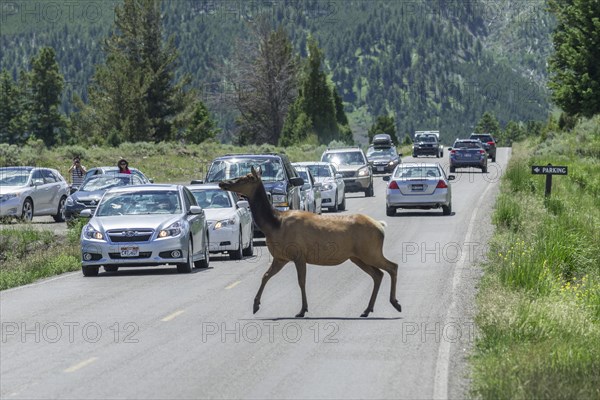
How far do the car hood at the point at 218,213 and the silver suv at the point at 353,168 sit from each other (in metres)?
23.3

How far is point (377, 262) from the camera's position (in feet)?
50.9

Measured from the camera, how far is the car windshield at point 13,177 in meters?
36.5

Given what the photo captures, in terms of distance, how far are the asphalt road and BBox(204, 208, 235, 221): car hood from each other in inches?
49.0

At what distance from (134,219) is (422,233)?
34.2 feet

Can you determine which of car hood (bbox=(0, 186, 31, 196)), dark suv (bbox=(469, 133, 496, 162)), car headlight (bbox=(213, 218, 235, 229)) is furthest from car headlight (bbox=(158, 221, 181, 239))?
dark suv (bbox=(469, 133, 496, 162))

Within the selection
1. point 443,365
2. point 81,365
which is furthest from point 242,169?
point 443,365

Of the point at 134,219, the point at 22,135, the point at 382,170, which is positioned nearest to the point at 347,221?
the point at 134,219

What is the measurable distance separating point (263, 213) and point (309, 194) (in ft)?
62.3

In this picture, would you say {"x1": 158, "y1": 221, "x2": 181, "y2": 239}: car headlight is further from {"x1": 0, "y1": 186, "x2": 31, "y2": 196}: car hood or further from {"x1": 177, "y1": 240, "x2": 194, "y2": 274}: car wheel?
{"x1": 0, "y1": 186, "x2": 31, "y2": 196}: car hood

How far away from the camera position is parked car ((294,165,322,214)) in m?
33.5

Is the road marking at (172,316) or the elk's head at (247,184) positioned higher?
the elk's head at (247,184)

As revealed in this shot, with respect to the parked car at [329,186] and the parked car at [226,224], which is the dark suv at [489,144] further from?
the parked car at [226,224]

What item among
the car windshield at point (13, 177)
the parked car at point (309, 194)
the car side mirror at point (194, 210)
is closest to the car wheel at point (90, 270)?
the car side mirror at point (194, 210)

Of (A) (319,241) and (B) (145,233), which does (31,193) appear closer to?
(B) (145,233)
